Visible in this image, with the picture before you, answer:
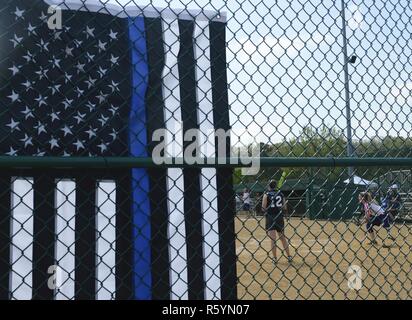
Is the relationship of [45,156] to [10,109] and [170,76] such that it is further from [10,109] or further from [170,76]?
[170,76]

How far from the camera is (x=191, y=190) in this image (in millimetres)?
2633

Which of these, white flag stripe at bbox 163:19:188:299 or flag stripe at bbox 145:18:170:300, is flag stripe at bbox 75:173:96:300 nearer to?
flag stripe at bbox 145:18:170:300

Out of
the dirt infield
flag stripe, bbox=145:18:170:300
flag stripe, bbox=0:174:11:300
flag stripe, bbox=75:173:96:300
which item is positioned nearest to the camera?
flag stripe, bbox=0:174:11:300

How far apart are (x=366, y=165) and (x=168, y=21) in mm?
1529

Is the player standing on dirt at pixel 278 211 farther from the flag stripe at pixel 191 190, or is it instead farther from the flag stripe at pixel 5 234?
the flag stripe at pixel 5 234

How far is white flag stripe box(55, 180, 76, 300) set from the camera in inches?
93.8

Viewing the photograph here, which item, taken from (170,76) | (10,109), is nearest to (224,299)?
(170,76)

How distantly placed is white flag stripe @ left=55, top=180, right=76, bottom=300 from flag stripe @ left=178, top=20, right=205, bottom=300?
655 millimetres

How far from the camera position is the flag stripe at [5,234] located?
7.57 feet

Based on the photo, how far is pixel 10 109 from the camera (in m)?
2.34

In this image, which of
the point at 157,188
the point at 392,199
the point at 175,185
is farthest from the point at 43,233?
the point at 392,199

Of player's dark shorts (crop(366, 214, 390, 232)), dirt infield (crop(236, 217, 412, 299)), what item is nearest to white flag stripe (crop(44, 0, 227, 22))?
dirt infield (crop(236, 217, 412, 299))

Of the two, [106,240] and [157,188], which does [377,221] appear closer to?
[157,188]

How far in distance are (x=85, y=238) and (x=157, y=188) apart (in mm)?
490
